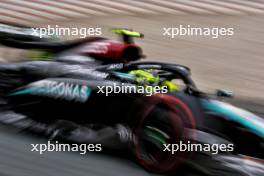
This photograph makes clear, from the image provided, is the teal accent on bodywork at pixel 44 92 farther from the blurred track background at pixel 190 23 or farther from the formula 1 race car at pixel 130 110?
the blurred track background at pixel 190 23

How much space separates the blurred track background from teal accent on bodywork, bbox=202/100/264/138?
442 centimetres

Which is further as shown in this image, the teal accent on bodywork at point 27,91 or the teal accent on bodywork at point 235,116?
the teal accent on bodywork at point 27,91

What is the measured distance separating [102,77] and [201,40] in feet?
23.3

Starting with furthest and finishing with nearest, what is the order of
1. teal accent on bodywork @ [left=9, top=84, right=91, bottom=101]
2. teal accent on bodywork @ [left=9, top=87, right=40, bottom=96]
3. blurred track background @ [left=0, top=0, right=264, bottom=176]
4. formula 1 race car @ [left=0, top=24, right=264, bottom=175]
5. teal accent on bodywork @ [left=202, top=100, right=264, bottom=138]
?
blurred track background @ [left=0, top=0, right=264, bottom=176] < teal accent on bodywork @ [left=9, top=87, right=40, bottom=96] < teal accent on bodywork @ [left=9, top=84, right=91, bottom=101] < teal accent on bodywork @ [left=202, top=100, right=264, bottom=138] < formula 1 race car @ [left=0, top=24, right=264, bottom=175]

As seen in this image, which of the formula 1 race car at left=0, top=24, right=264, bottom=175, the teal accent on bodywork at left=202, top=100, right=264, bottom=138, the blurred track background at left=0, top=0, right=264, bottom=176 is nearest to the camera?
the formula 1 race car at left=0, top=24, right=264, bottom=175

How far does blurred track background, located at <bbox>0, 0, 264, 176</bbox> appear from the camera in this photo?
35.7ft

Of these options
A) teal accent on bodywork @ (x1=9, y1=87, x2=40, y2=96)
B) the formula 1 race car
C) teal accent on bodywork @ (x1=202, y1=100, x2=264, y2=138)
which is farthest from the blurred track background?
teal accent on bodywork @ (x1=9, y1=87, x2=40, y2=96)

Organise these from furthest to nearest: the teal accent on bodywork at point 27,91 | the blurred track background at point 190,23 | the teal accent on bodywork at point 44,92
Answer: the blurred track background at point 190,23, the teal accent on bodywork at point 27,91, the teal accent on bodywork at point 44,92

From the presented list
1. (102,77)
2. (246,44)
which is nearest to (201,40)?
(246,44)

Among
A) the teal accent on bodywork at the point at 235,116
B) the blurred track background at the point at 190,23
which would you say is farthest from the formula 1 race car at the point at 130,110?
the blurred track background at the point at 190,23

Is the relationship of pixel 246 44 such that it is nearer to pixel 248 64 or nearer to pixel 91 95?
pixel 248 64

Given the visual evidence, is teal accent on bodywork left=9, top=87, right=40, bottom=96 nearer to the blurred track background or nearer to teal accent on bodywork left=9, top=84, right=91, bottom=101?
teal accent on bodywork left=9, top=84, right=91, bottom=101

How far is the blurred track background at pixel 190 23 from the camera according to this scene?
10.9 metres

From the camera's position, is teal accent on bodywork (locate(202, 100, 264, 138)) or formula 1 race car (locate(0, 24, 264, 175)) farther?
teal accent on bodywork (locate(202, 100, 264, 138))
